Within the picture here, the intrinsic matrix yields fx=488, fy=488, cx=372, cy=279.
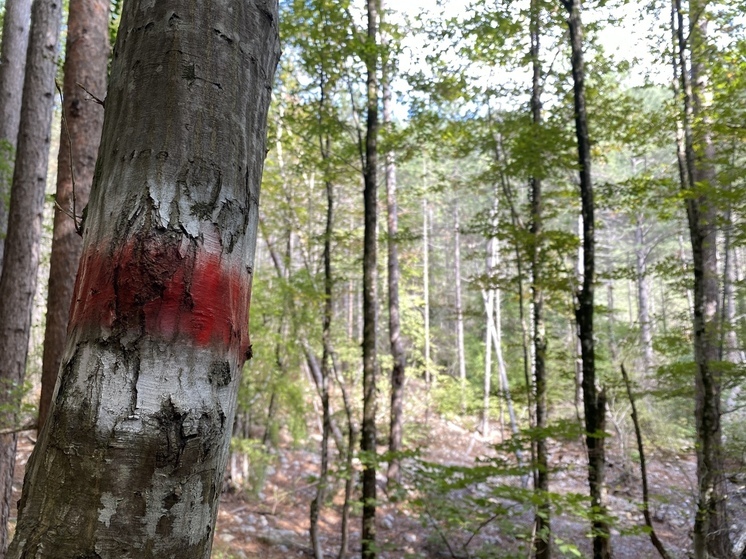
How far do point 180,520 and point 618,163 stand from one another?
2801cm

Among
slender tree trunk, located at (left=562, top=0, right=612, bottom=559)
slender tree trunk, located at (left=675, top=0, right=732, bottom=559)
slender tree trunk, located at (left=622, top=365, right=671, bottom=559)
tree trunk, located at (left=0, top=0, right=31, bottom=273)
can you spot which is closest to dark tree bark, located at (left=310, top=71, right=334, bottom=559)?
slender tree trunk, located at (left=562, top=0, right=612, bottom=559)

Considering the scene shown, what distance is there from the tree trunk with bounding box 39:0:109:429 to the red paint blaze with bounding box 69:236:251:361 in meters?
3.44

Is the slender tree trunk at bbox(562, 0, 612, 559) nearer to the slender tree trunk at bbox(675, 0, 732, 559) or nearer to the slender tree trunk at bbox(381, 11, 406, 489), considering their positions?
the slender tree trunk at bbox(675, 0, 732, 559)

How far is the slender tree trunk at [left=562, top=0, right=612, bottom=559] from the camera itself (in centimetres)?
463

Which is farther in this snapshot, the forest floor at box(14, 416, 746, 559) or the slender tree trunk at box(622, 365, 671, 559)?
the forest floor at box(14, 416, 746, 559)

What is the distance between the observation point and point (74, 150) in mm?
3824

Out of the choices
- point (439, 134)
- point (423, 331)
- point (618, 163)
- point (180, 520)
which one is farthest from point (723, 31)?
point (618, 163)

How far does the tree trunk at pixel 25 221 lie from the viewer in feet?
16.3

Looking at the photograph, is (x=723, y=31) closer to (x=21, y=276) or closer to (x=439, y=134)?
(x=439, y=134)

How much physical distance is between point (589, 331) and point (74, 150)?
16.4 feet

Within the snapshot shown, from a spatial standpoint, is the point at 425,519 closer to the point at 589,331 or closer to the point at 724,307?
the point at 589,331

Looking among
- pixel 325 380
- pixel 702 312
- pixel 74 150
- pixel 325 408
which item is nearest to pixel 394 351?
pixel 325 380

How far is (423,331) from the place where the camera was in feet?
69.7

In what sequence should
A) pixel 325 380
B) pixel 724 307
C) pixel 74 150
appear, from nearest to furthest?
pixel 74 150 < pixel 325 380 < pixel 724 307
